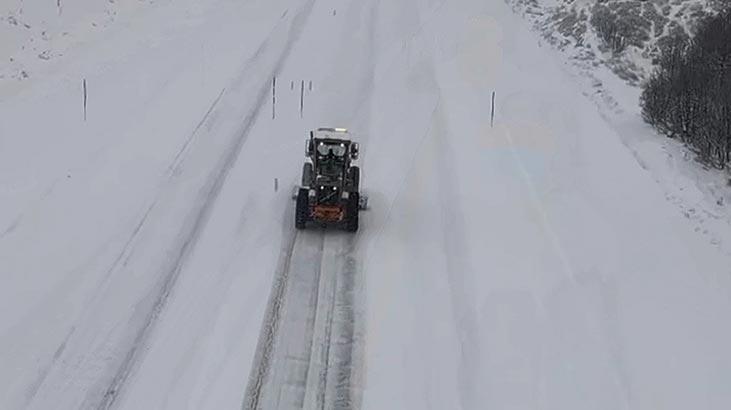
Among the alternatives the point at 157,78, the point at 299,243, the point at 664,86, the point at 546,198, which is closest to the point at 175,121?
the point at 157,78

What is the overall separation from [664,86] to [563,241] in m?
8.02

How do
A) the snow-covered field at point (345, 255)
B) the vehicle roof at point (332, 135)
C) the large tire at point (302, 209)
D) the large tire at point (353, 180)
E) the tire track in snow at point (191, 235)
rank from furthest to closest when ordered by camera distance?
the vehicle roof at point (332, 135), the large tire at point (353, 180), the large tire at point (302, 209), the snow-covered field at point (345, 255), the tire track in snow at point (191, 235)

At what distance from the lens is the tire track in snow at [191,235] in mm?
14516

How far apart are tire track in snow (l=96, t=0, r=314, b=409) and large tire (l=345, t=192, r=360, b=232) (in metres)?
2.99

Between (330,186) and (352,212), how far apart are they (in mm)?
691

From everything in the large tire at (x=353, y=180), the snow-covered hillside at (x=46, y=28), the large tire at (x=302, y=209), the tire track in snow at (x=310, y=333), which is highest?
the snow-covered hillside at (x=46, y=28)

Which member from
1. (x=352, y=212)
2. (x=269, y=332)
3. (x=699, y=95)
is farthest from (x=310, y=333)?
(x=699, y=95)

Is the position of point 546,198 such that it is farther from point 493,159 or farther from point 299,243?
point 299,243

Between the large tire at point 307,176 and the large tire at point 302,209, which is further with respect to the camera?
the large tire at point 307,176

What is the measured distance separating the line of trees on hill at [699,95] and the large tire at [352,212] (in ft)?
28.7

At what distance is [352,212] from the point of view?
64.4 ft

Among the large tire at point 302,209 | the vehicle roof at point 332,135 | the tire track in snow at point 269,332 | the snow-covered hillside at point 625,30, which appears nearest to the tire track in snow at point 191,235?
the tire track in snow at point 269,332

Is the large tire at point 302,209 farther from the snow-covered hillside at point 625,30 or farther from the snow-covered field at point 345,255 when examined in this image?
the snow-covered hillside at point 625,30

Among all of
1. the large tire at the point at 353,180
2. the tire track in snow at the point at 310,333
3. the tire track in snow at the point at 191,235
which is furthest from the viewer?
the large tire at the point at 353,180
